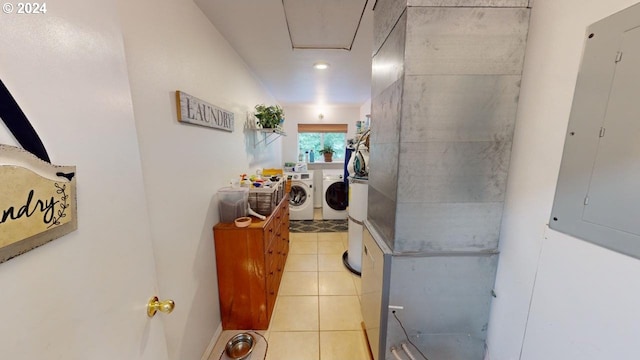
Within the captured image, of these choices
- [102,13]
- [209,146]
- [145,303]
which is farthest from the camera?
[209,146]

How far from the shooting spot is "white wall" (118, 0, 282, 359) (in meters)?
1.07

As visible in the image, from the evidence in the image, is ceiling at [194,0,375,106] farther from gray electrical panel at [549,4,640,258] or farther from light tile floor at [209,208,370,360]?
light tile floor at [209,208,370,360]

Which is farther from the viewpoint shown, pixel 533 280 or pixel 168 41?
pixel 168 41

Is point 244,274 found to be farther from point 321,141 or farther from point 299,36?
point 321,141

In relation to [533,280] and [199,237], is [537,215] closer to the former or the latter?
[533,280]

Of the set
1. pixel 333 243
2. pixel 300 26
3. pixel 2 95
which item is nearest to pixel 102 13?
pixel 2 95

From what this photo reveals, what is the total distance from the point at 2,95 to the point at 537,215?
163 cm

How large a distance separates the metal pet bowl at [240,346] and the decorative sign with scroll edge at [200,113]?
1.64 m

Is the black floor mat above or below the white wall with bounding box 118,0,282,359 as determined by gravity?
below

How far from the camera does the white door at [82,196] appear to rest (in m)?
0.44

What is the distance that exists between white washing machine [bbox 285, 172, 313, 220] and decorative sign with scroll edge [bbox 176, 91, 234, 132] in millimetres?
2377

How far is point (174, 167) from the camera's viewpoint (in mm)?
1272
